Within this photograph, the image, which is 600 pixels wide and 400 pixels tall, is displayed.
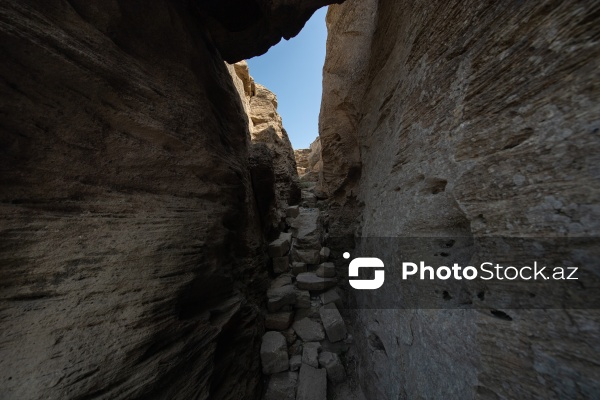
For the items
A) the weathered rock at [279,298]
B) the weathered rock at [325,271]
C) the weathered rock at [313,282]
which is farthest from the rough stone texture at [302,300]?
the weathered rock at [325,271]

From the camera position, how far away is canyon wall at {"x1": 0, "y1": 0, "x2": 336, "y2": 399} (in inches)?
60.0

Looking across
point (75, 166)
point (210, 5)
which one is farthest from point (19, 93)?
point (210, 5)

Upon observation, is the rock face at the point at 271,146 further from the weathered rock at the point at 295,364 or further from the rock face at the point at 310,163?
the rock face at the point at 310,163

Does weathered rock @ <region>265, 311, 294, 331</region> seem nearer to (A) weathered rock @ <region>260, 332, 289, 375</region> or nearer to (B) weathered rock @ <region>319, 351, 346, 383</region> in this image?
(A) weathered rock @ <region>260, 332, 289, 375</region>

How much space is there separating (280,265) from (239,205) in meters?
2.42

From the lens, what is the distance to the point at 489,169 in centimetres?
155

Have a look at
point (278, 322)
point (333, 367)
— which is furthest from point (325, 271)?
point (333, 367)

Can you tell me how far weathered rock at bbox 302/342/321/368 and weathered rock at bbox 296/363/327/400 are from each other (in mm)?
68

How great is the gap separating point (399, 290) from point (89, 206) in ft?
10.8

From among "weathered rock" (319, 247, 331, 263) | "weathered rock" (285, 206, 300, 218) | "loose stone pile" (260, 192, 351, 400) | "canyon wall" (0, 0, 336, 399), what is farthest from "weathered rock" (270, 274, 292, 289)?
"weathered rock" (285, 206, 300, 218)

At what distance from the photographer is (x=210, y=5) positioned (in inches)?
132

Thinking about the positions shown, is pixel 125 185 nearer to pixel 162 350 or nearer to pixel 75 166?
pixel 75 166

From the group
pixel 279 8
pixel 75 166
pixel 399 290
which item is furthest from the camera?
pixel 279 8

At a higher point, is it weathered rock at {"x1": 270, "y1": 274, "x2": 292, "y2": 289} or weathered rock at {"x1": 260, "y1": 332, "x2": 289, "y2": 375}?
weathered rock at {"x1": 270, "y1": 274, "x2": 292, "y2": 289}
